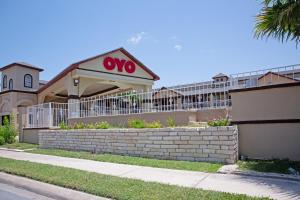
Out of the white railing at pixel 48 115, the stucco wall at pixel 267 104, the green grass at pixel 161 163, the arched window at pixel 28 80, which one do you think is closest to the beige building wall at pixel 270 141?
the stucco wall at pixel 267 104

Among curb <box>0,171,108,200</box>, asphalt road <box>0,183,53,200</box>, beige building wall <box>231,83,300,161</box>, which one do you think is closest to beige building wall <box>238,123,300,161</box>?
beige building wall <box>231,83,300,161</box>

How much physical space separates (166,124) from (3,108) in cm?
1849

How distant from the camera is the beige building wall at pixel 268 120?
7859 millimetres

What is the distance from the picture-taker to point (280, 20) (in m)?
6.90

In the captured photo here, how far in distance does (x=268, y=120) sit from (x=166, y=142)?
3138mm

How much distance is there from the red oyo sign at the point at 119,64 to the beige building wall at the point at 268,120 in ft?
41.6

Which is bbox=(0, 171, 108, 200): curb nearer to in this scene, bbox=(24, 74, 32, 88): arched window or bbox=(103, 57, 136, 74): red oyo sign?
bbox=(103, 57, 136, 74): red oyo sign

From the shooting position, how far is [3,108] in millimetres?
24562

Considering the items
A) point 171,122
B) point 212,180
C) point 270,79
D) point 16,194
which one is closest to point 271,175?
point 212,180

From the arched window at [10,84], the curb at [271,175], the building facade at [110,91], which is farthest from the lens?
the arched window at [10,84]

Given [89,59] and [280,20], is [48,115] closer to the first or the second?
Result: [89,59]

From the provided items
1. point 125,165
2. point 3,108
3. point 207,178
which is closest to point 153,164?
point 125,165

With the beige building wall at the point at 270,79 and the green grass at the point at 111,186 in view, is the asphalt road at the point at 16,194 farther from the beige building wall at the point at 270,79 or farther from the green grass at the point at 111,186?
the beige building wall at the point at 270,79

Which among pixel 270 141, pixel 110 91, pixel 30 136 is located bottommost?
pixel 30 136
